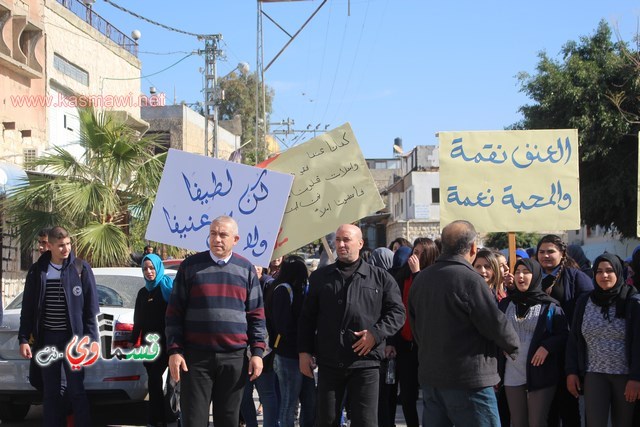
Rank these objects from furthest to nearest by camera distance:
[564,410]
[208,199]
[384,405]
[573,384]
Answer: [208,199] < [384,405] < [564,410] < [573,384]

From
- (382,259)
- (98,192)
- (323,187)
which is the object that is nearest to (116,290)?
(323,187)

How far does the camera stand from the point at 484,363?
187 inches

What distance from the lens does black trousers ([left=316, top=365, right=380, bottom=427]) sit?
5484 millimetres

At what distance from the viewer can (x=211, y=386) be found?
5523 mm

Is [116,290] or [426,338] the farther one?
[116,290]

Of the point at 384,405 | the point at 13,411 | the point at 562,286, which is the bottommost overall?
the point at 13,411

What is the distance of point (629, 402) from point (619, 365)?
0.88 feet

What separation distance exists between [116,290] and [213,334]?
3.28 meters

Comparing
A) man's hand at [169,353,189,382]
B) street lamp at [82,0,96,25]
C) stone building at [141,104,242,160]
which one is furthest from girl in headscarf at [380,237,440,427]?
stone building at [141,104,242,160]

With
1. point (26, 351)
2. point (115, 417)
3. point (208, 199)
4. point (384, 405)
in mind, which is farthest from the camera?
point (115, 417)

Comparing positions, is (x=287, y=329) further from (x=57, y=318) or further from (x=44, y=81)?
(x=44, y=81)

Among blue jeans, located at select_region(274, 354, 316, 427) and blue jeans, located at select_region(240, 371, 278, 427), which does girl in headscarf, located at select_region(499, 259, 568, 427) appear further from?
blue jeans, located at select_region(240, 371, 278, 427)

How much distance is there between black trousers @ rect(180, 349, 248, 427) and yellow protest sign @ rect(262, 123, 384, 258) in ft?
7.01

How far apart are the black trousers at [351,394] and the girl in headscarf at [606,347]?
58.0 inches
